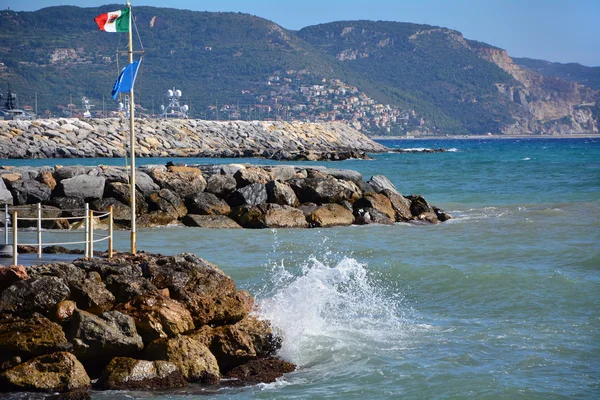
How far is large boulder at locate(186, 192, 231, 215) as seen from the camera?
21.4 meters

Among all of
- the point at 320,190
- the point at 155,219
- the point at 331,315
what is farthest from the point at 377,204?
the point at 331,315

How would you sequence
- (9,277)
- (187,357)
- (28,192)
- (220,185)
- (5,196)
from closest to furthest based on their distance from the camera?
(187,357) < (9,277) < (5,196) < (28,192) < (220,185)

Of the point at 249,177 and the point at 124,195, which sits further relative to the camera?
the point at 249,177

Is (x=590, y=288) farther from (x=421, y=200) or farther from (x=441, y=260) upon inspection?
(x=421, y=200)

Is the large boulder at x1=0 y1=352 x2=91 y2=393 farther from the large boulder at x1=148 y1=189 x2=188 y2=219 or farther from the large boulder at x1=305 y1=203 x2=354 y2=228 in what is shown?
the large boulder at x1=305 y1=203 x2=354 y2=228

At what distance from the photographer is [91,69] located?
17812 centimetres

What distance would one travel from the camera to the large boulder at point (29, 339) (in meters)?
8.34

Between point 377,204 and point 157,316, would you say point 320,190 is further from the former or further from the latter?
point 157,316

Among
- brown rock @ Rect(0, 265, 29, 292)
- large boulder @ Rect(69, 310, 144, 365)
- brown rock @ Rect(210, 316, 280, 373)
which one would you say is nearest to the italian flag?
brown rock @ Rect(0, 265, 29, 292)

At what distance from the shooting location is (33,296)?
347 inches

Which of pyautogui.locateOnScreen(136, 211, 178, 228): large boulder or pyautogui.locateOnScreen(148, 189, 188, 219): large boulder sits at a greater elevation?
pyautogui.locateOnScreen(148, 189, 188, 219): large boulder

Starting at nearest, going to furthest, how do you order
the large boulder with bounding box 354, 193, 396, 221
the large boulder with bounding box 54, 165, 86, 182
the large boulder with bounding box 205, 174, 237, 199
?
the large boulder with bounding box 54, 165, 86, 182 → the large boulder with bounding box 205, 174, 237, 199 → the large boulder with bounding box 354, 193, 396, 221

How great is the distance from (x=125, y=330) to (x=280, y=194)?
1354cm

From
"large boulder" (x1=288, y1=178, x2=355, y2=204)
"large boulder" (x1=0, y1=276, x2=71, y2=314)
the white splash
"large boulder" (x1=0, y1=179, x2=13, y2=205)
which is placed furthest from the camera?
"large boulder" (x1=288, y1=178, x2=355, y2=204)
